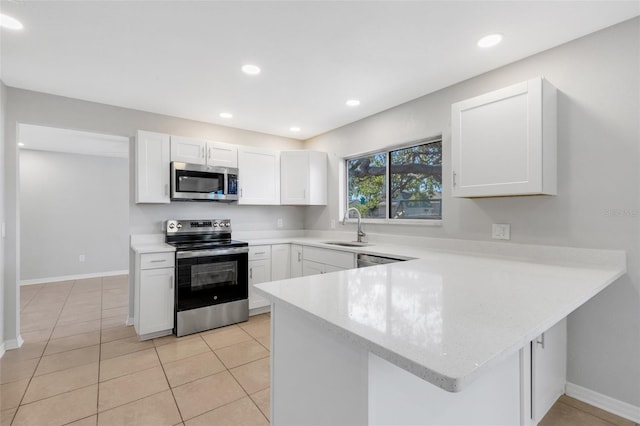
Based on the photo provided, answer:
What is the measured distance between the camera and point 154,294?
115 inches

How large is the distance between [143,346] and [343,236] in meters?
2.39

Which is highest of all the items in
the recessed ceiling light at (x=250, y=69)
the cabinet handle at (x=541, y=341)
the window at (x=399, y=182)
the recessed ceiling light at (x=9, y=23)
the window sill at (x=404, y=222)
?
the recessed ceiling light at (x=9, y=23)

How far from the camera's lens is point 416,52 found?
2148 millimetres

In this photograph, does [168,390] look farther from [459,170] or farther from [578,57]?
[578,57]

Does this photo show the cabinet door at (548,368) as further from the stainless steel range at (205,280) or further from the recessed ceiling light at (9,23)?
the recessed ceiling light at (9,23)

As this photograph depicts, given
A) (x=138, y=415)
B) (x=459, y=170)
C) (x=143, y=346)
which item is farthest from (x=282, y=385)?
(x=143, y=346)

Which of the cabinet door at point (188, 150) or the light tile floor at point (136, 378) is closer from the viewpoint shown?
the light tile floor at point (136, 378)

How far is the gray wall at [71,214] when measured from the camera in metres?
5.01

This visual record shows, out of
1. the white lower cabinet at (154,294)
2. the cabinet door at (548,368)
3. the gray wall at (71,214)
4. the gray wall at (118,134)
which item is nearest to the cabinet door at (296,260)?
the gray wall at (118,134)

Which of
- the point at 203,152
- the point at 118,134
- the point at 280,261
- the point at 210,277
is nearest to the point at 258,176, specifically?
the point at 203,152

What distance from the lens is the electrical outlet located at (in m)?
2.29

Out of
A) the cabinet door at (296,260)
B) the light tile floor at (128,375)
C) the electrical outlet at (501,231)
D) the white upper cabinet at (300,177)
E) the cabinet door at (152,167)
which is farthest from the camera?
the white upper cabinet at (300,177)

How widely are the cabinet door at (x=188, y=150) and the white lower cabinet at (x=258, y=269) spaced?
1190mm

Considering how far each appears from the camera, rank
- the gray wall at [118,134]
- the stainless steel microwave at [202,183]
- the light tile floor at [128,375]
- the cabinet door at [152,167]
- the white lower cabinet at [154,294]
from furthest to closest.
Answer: the stainless steel microwave at [202,183]
the cabinet door at [152,167]
the white lower cabinet at [154,294]
the gray wall at [118,134]
the light tile floor at [128,375]
